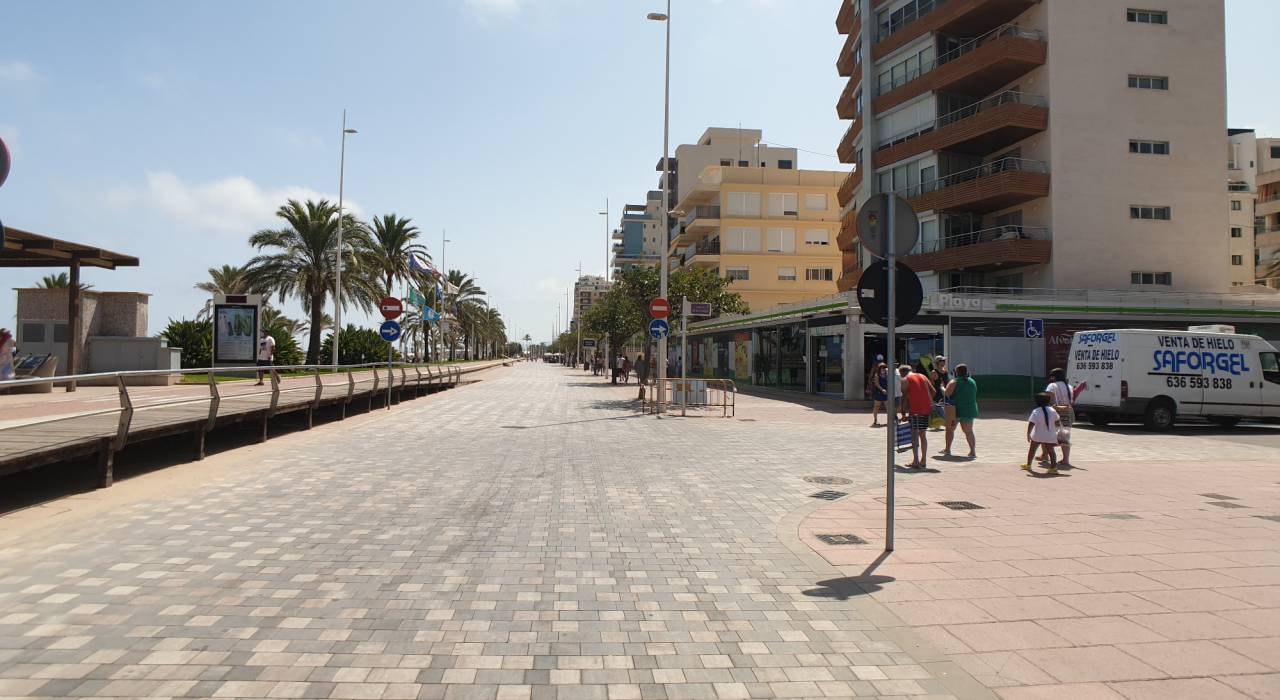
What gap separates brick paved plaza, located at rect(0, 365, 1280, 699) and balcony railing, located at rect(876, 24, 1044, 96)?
28.4 metres

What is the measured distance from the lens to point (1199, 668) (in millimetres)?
3826

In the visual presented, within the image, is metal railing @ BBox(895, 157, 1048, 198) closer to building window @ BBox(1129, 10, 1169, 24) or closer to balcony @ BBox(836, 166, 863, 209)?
balcony @ BBox(836, 166, 863, 209)

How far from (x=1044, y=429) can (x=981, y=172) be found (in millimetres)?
26992

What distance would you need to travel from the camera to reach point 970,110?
1368 inches

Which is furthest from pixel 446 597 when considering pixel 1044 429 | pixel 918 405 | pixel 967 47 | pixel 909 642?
pixel 967 47

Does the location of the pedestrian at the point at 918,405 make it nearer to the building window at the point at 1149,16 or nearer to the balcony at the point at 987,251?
the balcony at the point at 987,251

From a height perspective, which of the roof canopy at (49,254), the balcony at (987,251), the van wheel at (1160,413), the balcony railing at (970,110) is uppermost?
the balcony railing at (970,110)

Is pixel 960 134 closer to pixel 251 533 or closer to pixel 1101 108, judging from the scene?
pixel 1101 108

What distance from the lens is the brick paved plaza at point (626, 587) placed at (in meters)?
3.69

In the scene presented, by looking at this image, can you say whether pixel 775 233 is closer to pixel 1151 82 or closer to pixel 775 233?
pixel 775 233

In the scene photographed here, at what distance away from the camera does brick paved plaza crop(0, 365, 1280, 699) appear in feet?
12.1

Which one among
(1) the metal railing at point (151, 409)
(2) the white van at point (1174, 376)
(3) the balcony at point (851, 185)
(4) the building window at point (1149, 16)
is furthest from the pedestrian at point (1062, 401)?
(4) the building window at point (1149, 16)

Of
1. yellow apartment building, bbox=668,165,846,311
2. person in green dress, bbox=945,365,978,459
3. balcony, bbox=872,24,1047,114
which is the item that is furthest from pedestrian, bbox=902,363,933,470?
yellow apartment building, bbox=668,165,846,311

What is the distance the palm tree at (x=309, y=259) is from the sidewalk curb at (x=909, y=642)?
35415mm
